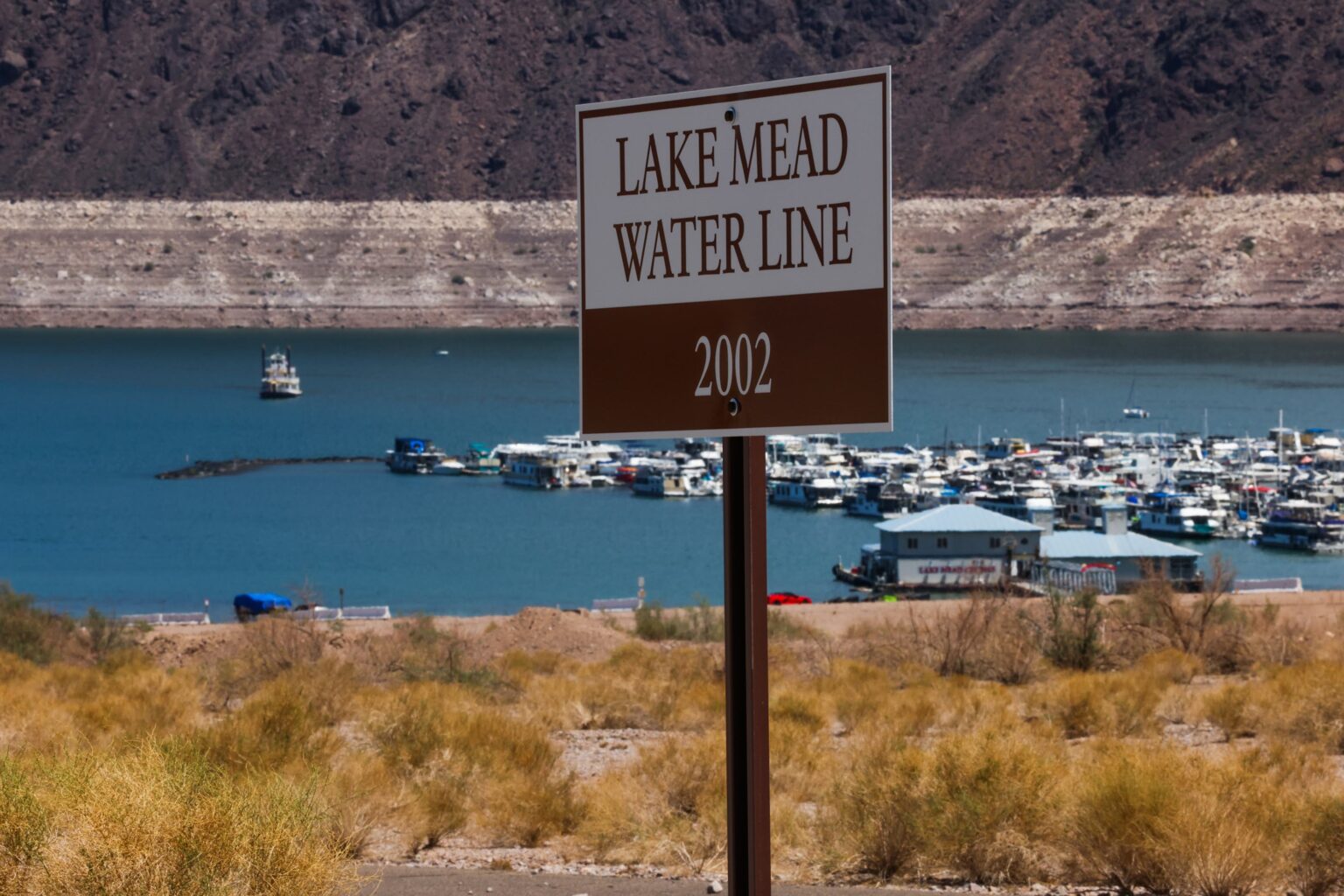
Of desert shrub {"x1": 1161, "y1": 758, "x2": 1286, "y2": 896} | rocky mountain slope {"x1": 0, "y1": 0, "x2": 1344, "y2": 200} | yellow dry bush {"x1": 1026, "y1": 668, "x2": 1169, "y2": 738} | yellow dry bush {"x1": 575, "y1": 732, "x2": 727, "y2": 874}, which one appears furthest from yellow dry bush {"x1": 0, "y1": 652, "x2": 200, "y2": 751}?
rocky mountain slope {"x1": 0, "y1": 0, "x2": 1344, "y2": 200}

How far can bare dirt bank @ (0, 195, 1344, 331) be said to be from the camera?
11188 cm

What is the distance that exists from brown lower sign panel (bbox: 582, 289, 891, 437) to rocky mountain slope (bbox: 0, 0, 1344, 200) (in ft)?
376

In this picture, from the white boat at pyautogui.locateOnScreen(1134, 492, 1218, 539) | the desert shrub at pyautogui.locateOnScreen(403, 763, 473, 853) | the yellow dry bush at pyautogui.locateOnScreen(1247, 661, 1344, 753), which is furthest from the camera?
the white boat at pyautogui.locateOnScreen(1134, 492, 1218, 539)

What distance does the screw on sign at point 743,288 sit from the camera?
15.7ft

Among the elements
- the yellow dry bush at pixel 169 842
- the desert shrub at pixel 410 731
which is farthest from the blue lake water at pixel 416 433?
the yellow dry bush at pixel 169 842

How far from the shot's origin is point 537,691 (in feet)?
49.3

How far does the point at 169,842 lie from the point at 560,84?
141364 mm

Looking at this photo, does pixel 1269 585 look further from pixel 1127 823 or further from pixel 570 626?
pixel 1127 823

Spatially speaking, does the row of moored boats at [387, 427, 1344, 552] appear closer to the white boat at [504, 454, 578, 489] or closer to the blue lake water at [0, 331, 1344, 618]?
the white boat at [504, 454, 578, 489]

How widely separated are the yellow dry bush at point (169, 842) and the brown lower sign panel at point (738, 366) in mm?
1917

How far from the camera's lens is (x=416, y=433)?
8450 cm

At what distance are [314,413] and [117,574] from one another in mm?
48258

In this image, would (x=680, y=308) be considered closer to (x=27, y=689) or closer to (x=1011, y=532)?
(x=27, y=689)

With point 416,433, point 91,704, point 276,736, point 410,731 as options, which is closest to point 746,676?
point 276,736
